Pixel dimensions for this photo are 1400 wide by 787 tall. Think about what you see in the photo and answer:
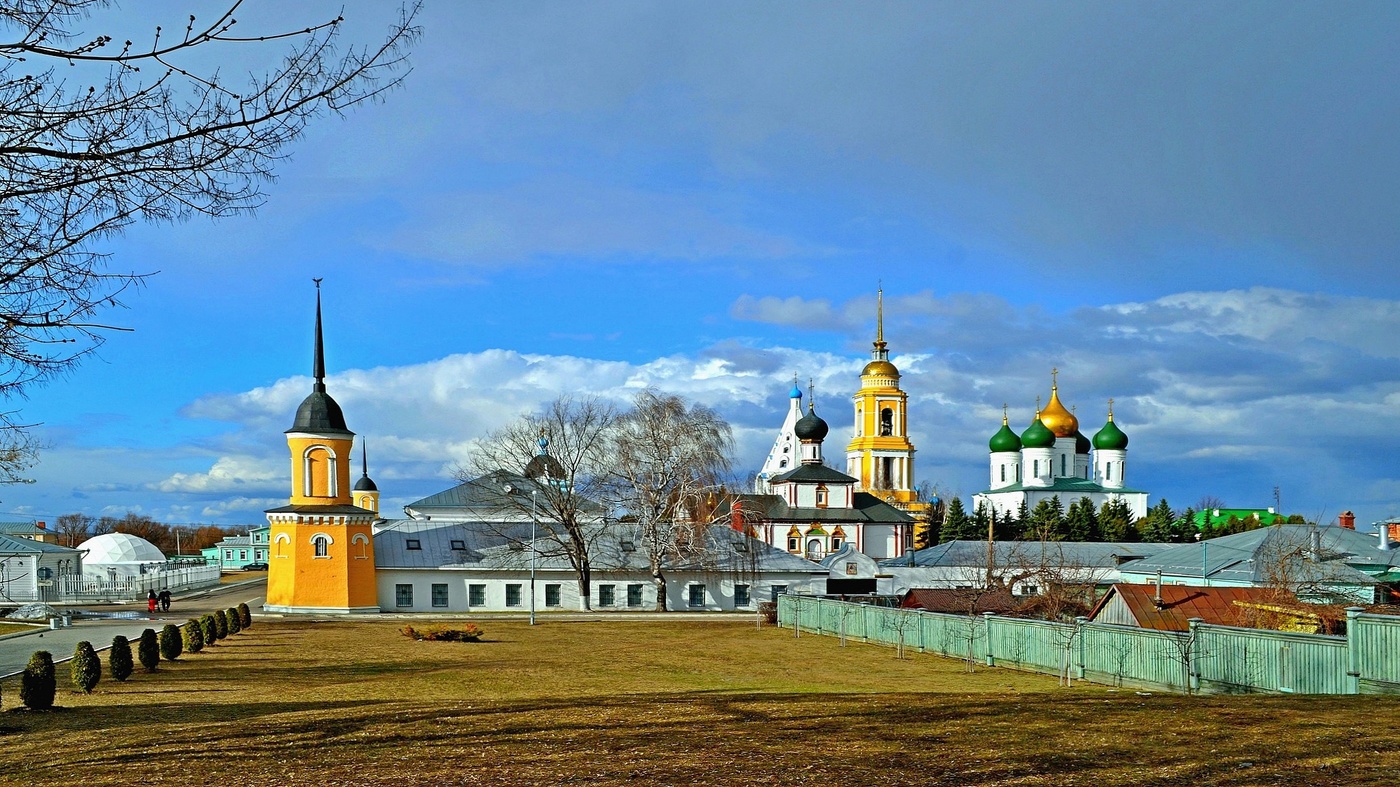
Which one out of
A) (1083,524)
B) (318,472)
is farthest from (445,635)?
(1083,524)

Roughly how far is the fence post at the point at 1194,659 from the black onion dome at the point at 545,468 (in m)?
32.8

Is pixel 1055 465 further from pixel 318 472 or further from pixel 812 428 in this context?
pixel 318 472

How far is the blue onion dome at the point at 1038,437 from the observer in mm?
98812

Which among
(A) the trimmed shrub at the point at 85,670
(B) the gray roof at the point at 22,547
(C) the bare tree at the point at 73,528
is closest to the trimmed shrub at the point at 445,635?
(A) the trimmed shrub at the point at 85,670

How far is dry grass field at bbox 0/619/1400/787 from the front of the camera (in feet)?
29.5

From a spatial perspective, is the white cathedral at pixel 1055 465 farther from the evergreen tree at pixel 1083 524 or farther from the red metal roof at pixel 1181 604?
the red metal roof at pixel 1181 604

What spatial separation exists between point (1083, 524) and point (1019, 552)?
28043mm

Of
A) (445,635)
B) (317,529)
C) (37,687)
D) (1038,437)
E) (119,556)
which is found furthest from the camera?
(1038,437)

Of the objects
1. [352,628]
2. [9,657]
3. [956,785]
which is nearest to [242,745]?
[956,785]

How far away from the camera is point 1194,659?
20047 millimetres

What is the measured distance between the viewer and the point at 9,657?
2697cm

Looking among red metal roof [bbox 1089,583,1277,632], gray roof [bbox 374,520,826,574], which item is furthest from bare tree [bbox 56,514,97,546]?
red metal roof [bbox 1089,583,1277,632]

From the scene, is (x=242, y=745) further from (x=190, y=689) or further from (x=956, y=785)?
(x=190, y=689)

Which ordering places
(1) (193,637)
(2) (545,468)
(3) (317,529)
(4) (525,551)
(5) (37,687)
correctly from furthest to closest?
(2) (545,468), (4) (525,551), (3) (317,529), (1) (193,637), (5) (37,687)
